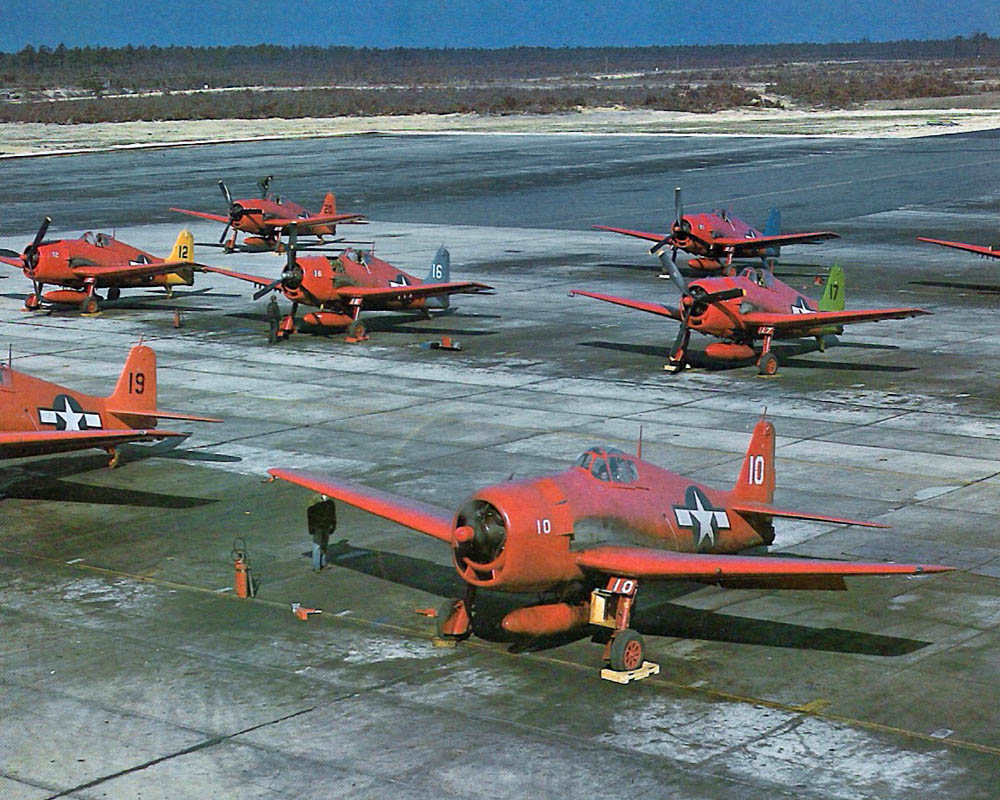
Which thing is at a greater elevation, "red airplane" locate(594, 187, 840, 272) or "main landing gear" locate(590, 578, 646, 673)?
"red airplane" locate(594, 187, 840, 272)

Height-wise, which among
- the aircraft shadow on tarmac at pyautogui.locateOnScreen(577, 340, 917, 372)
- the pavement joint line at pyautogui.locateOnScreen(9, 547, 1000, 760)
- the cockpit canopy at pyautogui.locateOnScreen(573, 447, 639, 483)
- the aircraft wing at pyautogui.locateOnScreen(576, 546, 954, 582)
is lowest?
the pavement joint line at pyautogui.locateOnScreen(9, 547, 1000, 760)

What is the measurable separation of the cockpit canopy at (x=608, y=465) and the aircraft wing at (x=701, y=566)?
0.98m

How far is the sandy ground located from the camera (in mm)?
116688

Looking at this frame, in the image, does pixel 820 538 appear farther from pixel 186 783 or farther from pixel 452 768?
pixel 186 783

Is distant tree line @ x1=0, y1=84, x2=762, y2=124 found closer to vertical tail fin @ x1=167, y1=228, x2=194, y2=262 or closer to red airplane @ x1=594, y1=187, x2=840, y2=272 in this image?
vertical tail fin @ x1=167, y1=228, x2=194, y2=262

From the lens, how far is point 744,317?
34906 mm

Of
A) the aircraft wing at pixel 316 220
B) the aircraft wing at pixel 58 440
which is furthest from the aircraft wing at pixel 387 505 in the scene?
the aircraft wing at pixel 316 220

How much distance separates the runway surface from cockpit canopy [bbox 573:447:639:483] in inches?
75.6

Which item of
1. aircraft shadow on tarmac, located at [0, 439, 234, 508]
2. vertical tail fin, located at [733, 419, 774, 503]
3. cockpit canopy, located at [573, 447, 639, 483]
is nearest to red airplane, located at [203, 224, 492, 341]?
aircraft shadow on tarmac, located at [0, 439, 234, 508]

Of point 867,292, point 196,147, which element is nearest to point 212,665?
point 867,292

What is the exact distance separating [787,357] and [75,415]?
17.3 meters

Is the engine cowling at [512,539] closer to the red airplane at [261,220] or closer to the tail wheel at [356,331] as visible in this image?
the tail wheel at [356,331]

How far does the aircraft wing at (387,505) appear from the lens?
60.6ft

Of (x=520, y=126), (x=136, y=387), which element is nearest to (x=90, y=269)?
(x=136, y=387)
